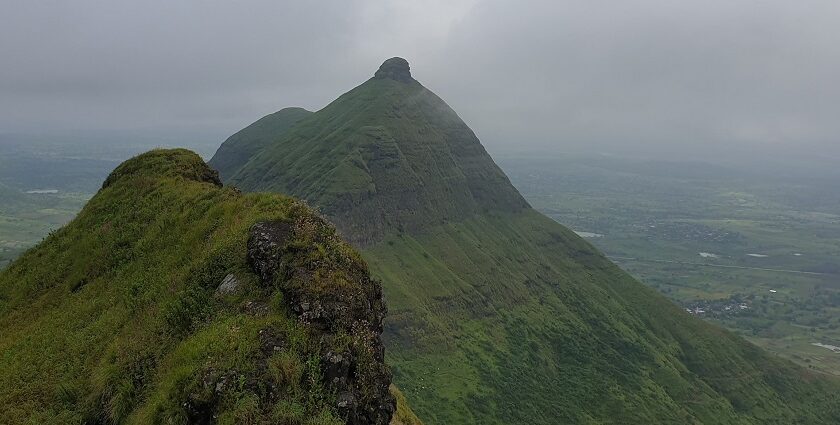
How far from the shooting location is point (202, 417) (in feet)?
51.4

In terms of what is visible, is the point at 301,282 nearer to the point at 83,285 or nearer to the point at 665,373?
the point at 83,285

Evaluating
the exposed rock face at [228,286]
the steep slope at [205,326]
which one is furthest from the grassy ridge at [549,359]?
the exposed rock face at [228,286]

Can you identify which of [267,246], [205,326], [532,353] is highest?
[267,246]

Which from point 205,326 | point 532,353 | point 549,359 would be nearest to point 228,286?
point 205,326

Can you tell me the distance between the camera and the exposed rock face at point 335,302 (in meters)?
17.5

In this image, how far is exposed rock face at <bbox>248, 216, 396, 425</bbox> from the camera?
57.5 feet

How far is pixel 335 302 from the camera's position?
19094 mm

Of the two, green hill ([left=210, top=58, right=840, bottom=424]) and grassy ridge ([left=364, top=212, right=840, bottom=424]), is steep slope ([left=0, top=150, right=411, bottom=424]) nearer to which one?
green hill ([left=210, top=58, right=840, bottom=424])

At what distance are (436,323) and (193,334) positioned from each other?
13584 centimetres

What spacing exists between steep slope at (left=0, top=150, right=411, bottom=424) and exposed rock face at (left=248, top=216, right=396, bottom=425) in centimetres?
6

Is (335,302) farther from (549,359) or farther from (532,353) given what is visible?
(549,359)

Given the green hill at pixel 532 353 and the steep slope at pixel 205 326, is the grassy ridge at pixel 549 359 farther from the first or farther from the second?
the steep slope at pixel 205 326

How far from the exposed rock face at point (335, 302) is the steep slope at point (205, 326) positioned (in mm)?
56

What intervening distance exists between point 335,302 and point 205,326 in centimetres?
511
